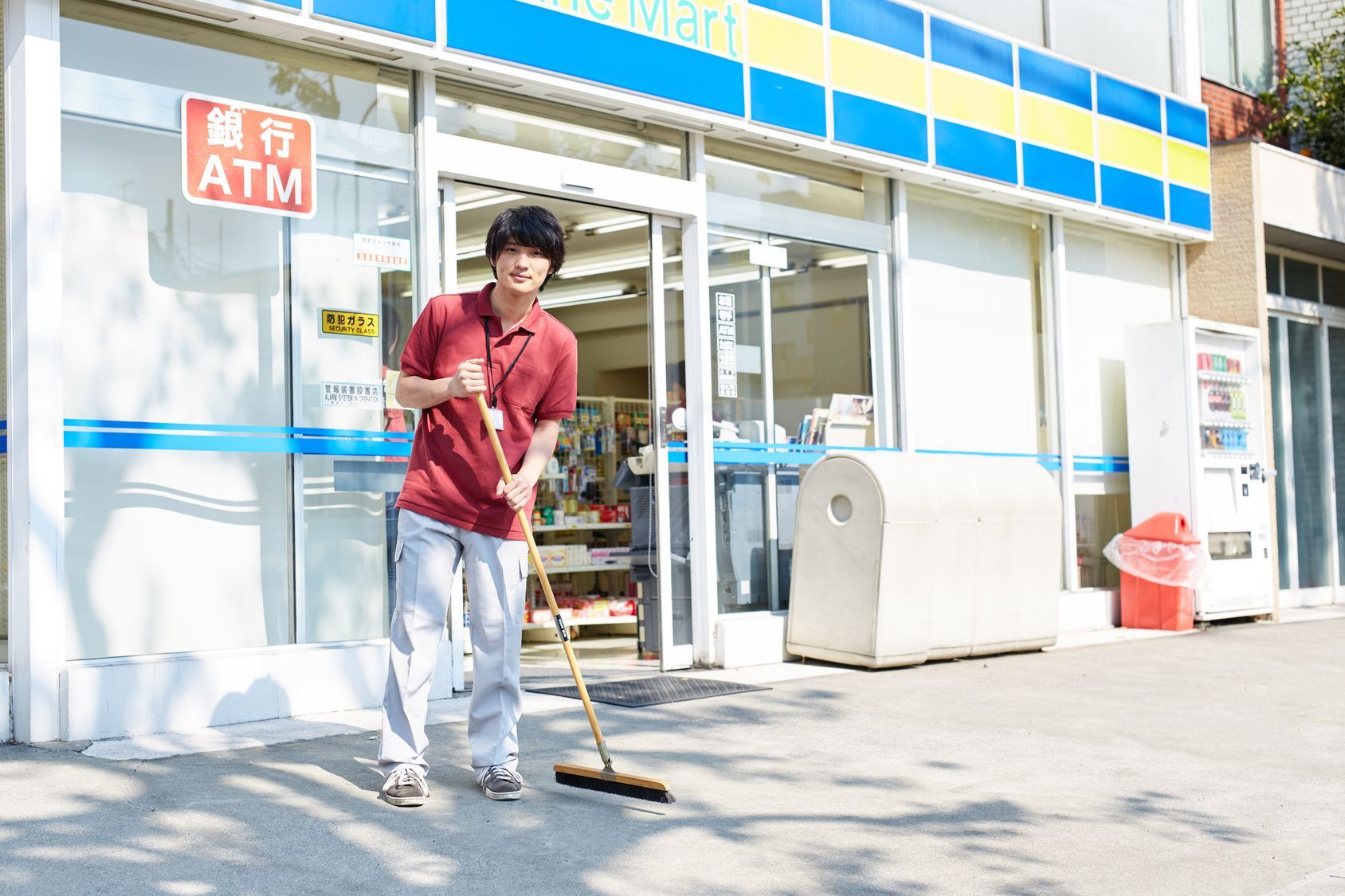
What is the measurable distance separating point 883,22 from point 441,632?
226 inches

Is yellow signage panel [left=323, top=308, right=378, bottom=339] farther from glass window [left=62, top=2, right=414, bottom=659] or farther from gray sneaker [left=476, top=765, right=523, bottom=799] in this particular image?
gray sneaker [left=476, top=765, right=523, bottom=799]

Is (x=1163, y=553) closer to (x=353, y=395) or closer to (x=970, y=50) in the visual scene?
(x=970, y=50)

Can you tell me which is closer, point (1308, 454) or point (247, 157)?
point (247, 157)

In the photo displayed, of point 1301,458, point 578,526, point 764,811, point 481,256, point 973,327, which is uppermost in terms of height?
point 481,256

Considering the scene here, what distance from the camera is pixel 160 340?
5.50 meters

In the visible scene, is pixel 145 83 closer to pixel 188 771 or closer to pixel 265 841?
pixel 188 771

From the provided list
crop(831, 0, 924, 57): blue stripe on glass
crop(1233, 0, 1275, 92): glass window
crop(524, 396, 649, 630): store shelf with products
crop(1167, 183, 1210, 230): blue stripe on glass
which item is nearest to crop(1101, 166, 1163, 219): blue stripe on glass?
crop(1167, 183, 1210, 230): blue stripe on glass

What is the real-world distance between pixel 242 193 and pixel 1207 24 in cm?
924

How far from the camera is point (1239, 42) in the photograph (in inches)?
482

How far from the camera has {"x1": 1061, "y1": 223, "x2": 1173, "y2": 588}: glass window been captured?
1015cm

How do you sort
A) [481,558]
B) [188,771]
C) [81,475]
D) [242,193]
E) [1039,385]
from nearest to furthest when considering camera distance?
[481,558]
[188,771]
[81,475]
[242,193]
[1039,385]

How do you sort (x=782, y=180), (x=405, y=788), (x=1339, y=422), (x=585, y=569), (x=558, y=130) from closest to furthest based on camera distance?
1. (x=405, y=788)
2. (x=558, y=130)
3. (x=782, y=180)
4. (x=585, y=569)
5. (x=1339, y=422)

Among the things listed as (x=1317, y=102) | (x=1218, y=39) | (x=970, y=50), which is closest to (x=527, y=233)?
(x=970, y=50)

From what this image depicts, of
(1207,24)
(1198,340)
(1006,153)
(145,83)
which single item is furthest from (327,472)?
(1207,24)
